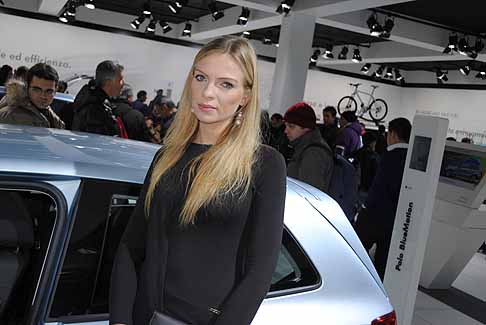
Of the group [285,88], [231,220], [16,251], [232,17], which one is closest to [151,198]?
[231,220]

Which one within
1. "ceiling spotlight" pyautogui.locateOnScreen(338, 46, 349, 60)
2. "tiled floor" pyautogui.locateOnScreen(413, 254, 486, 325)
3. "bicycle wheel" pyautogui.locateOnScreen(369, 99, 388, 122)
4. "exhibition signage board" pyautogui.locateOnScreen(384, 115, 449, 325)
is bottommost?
"tiled floor" pyautogui.locateOnScreen(413, 254, 486, 325)

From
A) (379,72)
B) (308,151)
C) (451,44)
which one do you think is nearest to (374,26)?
(451,44)

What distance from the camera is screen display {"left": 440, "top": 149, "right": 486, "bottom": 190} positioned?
16.4 ft

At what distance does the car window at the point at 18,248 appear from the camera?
150 centimetres

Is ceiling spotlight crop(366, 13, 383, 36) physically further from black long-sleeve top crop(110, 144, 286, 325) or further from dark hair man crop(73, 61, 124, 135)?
black long-sleeve top crop(110, 144, 286, 325)

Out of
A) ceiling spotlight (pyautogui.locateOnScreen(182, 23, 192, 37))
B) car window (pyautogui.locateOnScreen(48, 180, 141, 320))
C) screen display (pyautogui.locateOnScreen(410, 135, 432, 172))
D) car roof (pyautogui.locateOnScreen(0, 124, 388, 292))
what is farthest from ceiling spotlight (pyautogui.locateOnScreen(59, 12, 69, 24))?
car window (pyautogui.locateOnScreen(48, 180, 141, 320))

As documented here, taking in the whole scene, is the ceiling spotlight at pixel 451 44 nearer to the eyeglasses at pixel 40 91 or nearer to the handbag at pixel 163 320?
the eyeglasses at pixel 40 91

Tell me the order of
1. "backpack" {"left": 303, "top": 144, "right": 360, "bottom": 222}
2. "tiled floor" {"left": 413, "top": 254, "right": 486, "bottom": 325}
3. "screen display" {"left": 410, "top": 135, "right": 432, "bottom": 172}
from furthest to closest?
"tiled floor" {"left": 413, "top": 254, "right": 486, "bottom": 325}
"backpack" {"left": 303, "top": 144, "right": 360, "bottom": 222}
"screen display" {"left": 410, "top": 135, "right": 432, "bottom": 172}

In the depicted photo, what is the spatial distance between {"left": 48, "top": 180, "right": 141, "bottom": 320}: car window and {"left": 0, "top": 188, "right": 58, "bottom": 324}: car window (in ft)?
0.31

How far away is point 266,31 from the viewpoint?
15.0m

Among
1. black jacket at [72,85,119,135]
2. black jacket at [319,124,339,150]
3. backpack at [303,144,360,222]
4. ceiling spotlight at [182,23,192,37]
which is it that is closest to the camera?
black jacket at [72,85,119,135]

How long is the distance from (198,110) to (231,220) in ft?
0.90

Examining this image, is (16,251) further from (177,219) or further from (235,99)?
(235,99)

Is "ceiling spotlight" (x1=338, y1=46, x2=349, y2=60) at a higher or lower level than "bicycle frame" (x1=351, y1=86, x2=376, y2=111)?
higher
